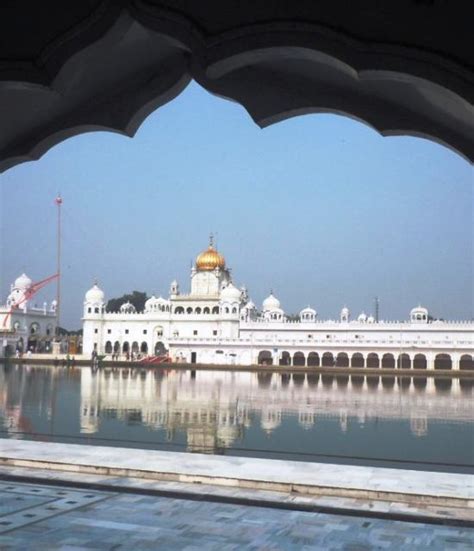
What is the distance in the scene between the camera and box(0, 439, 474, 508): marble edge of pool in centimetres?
495

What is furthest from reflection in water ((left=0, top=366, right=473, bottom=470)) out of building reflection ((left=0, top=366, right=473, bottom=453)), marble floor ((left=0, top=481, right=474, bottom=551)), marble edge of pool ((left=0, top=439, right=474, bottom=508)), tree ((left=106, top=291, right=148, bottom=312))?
tree ((left=106, top=291, right=148, bottom=312))

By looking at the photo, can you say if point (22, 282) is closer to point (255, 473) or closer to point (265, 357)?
point (265, 357)

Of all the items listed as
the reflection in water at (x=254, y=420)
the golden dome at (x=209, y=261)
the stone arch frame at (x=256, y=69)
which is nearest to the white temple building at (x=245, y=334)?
the golden dome at (x=209, y=261)

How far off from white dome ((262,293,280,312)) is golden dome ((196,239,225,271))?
4.45 metres

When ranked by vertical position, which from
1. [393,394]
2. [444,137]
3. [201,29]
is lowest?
[393,394]

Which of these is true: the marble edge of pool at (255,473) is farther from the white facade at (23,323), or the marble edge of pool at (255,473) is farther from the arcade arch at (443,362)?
the white facade at (23,323)

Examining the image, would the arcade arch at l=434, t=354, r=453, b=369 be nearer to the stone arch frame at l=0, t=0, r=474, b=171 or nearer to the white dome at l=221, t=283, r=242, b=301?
the white dome at l=221, t=283, r=242, b=301

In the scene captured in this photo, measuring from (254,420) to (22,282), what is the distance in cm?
4506

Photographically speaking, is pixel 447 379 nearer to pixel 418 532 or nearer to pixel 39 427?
pixel 39 427

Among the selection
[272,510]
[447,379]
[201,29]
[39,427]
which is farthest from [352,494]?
[447,379]

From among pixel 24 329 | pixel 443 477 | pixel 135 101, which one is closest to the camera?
pixel 135 101

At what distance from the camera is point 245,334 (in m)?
45.2

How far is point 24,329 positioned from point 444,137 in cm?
5430

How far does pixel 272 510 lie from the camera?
441cm
